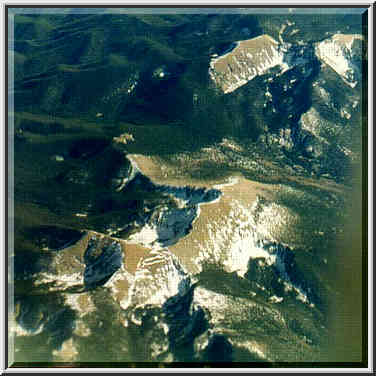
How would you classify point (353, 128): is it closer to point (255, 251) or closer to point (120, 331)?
point (255, 251)

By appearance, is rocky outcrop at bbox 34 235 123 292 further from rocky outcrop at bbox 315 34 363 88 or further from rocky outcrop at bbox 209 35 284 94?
rocky outcrop at bbox 315 34 363 88

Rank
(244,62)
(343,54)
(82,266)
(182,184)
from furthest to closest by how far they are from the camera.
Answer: (343,54)
(244,62)
(182,184)
(82,266)

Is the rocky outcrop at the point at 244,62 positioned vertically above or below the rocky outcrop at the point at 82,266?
above

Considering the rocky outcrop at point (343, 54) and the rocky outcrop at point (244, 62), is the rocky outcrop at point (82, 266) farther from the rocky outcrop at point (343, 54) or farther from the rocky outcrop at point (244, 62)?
the rocky outcrop at point (343, 54)

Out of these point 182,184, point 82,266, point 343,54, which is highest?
point 343,54

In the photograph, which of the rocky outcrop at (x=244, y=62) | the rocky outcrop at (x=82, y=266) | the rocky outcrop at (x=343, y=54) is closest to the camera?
the rocky outcrop at (x=82, y=266)

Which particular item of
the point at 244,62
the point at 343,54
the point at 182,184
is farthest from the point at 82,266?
the point at 343,54

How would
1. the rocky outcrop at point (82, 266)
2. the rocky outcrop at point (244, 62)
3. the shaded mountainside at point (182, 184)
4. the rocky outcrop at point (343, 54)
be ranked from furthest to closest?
the rocky outcrop at point (343, 54), the rocky outcrop at point (244, 62), the rocky outcrop at point (82, 266), the shaded mountainside at point (182, 184)

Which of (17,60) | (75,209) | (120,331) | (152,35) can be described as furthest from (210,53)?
(120,331)

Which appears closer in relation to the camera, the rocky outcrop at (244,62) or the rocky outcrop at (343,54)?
the rocky outcrop at (244,62)

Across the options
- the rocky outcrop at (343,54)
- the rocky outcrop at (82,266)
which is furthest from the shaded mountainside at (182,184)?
the rocky outcrop at (343,54)

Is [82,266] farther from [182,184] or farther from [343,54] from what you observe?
[343,54]
